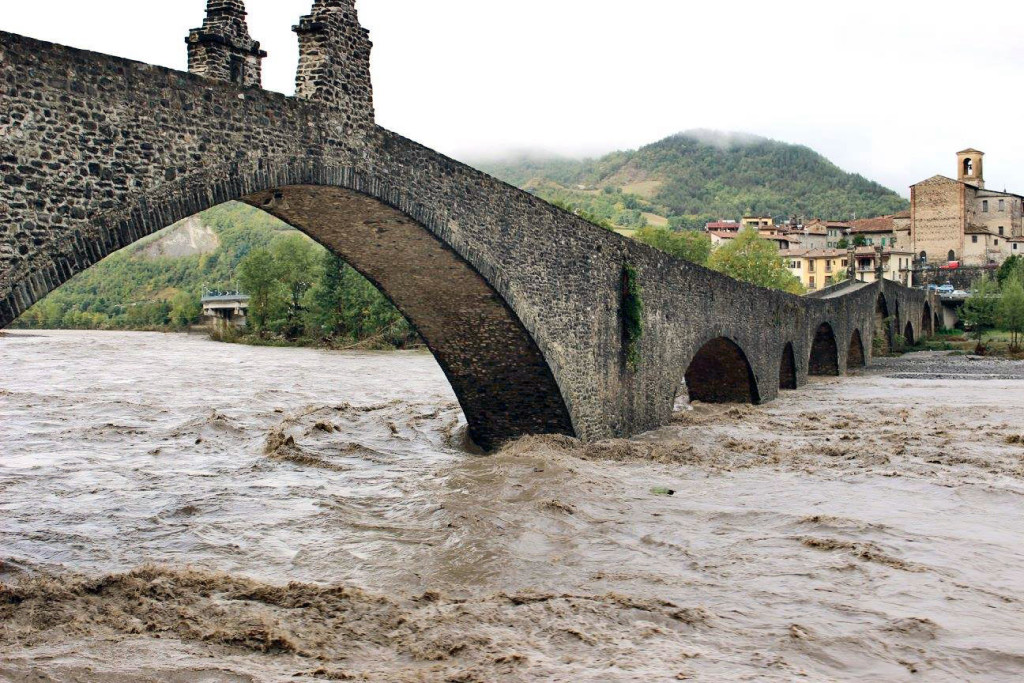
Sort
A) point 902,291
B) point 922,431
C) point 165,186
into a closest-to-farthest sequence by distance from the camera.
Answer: point 165,186 → point 922,431 → point 902,291

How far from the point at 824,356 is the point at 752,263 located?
765 inches

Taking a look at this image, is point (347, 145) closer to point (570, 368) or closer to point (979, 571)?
point (570, 368)

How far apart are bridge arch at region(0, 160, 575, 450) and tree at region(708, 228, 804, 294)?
130 ft

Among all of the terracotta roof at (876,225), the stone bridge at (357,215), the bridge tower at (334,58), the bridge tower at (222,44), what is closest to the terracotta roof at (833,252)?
the terracotta roof at (876,225)

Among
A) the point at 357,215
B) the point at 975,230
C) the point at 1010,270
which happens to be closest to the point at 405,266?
the point at 357,215

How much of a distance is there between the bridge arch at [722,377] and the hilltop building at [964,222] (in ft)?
181

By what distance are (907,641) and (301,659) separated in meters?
4.62

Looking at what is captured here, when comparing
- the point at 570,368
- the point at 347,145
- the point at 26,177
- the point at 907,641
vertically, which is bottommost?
the point at 907,641

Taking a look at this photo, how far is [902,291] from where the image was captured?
51.8 m

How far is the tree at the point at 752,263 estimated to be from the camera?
54484mm

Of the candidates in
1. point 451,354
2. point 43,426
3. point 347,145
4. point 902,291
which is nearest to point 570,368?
point 451,354

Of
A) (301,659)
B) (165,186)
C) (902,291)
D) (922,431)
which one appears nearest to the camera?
(301,659)

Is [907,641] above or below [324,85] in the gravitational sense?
below

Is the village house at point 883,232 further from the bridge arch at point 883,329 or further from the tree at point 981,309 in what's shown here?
the bridge arch at point 883,329
